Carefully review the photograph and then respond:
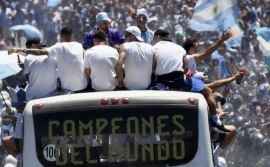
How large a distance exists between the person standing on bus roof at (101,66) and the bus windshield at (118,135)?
3.51 feet

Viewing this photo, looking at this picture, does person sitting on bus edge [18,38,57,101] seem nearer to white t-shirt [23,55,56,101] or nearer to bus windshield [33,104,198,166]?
white t-shirt [23,55,56,101]

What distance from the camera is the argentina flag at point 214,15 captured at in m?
32.6

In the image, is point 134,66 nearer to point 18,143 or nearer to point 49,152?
point 49,152

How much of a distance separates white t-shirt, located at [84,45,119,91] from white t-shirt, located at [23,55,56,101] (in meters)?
0.48

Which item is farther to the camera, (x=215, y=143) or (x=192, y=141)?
(x=215, y=143)

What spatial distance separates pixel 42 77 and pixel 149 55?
1411mm

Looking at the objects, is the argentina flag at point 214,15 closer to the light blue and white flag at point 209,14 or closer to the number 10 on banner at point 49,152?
the light blue and white flag at point 209,14

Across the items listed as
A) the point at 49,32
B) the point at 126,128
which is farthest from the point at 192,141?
the point at 49,32

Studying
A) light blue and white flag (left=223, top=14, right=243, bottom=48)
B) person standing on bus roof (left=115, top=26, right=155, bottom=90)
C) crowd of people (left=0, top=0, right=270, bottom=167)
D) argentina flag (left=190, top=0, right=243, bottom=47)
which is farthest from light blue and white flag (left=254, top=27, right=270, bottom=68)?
person standing on bus roof (left=115, top=26, right=155, bottom=90)

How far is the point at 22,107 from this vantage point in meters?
17.7

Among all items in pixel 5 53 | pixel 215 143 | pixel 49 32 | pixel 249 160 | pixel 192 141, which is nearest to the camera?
pixel 192 141

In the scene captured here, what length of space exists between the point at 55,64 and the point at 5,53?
3488mm

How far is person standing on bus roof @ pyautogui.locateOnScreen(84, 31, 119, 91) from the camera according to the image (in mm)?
17188

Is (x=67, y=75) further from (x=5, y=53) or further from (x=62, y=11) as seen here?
(x=62, y=11)
